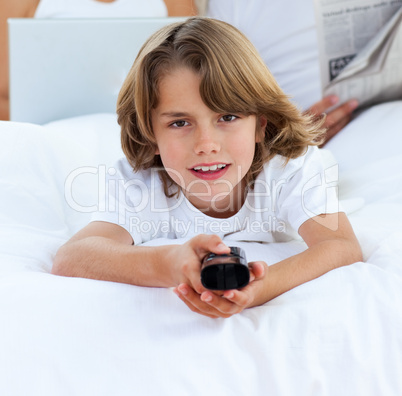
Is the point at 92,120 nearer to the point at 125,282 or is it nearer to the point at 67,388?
the point at 125,282

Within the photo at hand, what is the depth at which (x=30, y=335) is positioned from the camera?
0.62 m

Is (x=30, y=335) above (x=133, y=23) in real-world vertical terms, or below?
below

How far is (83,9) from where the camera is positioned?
2033mm

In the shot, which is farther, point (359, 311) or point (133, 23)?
point (133, 23)

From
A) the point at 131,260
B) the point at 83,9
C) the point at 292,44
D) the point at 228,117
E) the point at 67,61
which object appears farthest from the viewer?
the point at 83,9

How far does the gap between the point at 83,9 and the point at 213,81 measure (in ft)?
4.50

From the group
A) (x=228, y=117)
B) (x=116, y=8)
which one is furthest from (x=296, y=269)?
(x=116, y=8)

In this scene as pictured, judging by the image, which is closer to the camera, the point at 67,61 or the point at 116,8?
the point at 67,61

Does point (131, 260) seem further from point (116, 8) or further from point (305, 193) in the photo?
point (116, 8)

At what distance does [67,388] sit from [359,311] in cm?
35

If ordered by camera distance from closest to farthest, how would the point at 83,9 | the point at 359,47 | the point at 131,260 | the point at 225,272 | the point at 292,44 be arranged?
the point at 225,272
the point at 131,260
the point at 359,47
the point at 292,44
the point at 83,9

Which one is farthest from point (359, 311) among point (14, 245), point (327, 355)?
point (14, 245)

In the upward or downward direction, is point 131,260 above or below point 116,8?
below

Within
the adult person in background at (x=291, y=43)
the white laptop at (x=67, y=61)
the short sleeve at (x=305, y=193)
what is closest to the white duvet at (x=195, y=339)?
the short sleeve at (x=305, y=193)
